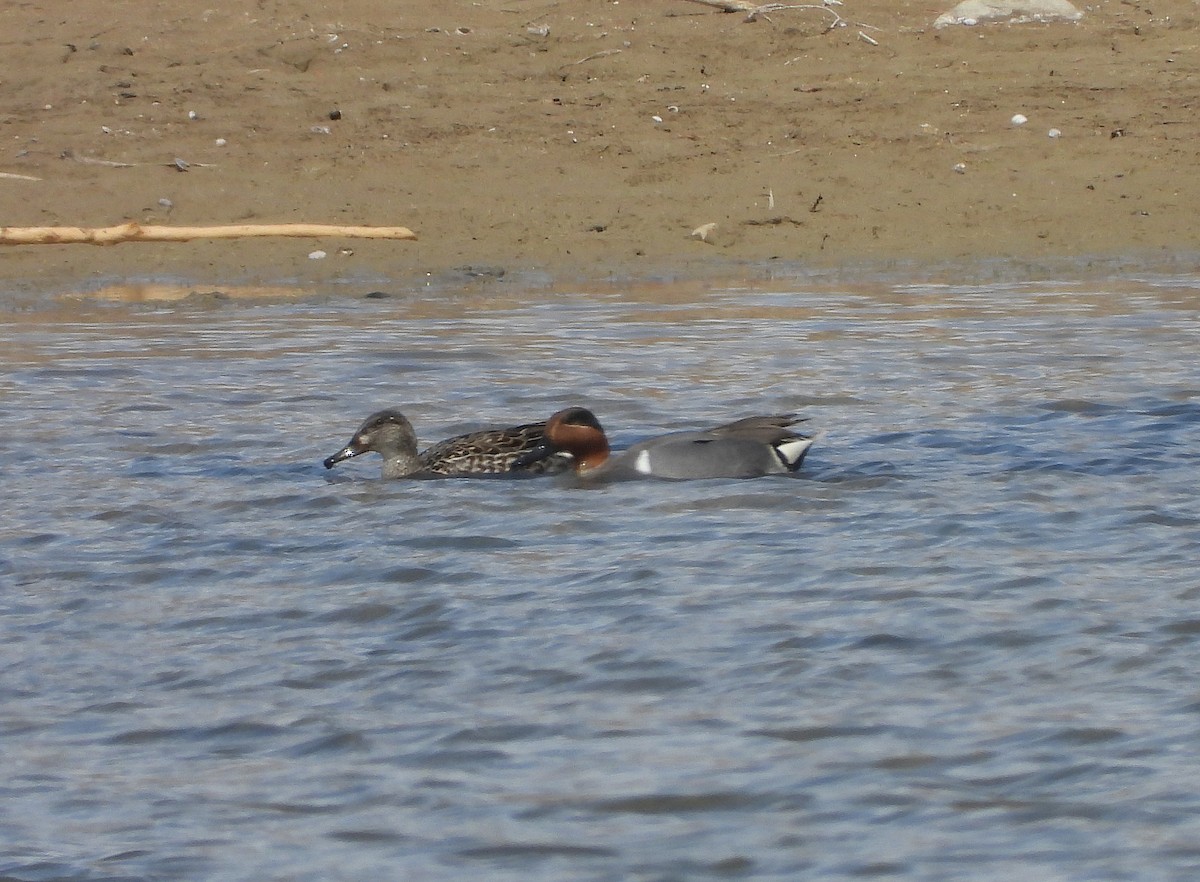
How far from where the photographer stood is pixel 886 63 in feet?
55.3

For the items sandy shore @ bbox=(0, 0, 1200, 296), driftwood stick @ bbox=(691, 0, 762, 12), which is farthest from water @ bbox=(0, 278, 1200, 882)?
driftwood stick @ bbox=(691, 0, 762, 12)

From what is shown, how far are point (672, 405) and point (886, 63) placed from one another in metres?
8.30

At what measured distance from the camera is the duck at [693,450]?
7.55m

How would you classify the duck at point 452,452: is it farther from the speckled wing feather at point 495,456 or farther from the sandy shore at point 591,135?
the sandy shore at point 591,135

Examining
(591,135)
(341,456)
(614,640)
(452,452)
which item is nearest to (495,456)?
(452,452)

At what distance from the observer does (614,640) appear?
5.25 meters

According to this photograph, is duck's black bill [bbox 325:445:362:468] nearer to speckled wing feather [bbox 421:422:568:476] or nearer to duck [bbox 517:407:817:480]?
speckled wing feather [bbox 421:422:568:476]

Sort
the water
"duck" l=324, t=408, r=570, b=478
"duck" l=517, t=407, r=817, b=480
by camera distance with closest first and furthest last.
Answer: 1. the water
2. "duck" l=517, t=407, r=817, b=480
3. "duck" l=324, t=408, r=570, b=478

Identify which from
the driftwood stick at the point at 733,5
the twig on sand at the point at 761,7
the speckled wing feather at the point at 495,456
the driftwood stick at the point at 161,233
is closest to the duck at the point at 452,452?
the speckled wing feather at the point at 495,456

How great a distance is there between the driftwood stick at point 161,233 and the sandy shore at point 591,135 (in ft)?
0.42

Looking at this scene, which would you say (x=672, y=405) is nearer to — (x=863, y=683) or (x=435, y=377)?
(x=435, y=377)

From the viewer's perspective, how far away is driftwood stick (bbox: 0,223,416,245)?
46.5ft

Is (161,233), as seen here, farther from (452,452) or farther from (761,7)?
(452,452)

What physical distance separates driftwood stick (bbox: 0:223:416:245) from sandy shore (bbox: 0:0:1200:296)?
13 cm
